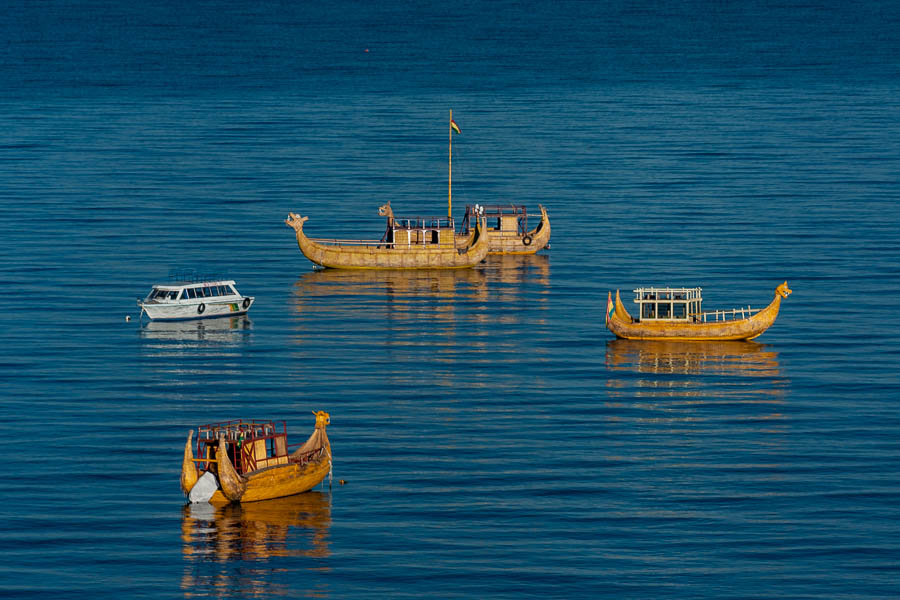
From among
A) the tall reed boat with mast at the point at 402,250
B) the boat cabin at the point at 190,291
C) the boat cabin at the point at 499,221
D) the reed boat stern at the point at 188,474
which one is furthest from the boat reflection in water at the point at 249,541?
the boat cabin at the point at 499,221

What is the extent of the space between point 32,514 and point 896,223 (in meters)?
110

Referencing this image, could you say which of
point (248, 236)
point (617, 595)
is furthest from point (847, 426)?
point (248, 236)

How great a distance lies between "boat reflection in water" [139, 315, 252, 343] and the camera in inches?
4599

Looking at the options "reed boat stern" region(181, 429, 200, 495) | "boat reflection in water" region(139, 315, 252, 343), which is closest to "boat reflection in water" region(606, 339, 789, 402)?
"boat reflection in water" region(139, 315, 252, 343)

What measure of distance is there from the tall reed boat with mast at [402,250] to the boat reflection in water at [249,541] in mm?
65400

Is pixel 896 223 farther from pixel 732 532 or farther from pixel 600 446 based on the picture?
pixel 732 532

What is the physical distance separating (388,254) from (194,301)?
25.0 meters

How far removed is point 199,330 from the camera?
396 ft

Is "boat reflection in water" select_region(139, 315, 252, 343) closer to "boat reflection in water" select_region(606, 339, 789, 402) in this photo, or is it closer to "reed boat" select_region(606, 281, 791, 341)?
"reed boat" select_region(606, 281, 791, 341)

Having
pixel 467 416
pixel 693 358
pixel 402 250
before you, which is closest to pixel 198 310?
pixel 402 250

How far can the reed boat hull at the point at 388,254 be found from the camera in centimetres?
14338

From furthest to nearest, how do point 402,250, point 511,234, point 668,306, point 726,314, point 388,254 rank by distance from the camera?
point 511,234 < point 388,254 < point 402,250 < point 726,314 < point 668,306

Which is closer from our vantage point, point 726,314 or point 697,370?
point 697,370

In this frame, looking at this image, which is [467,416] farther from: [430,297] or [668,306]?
[430,297]
